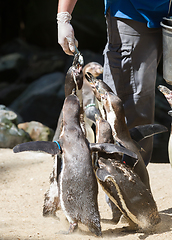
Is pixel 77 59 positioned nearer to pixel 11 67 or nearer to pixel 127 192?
pixel 127 192

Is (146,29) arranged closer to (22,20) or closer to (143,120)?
A: (143,120)

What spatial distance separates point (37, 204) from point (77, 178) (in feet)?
2.69

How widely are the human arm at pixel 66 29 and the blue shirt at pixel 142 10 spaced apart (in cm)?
37

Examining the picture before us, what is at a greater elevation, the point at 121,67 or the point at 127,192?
the point at 121,67

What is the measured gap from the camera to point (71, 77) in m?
2.29

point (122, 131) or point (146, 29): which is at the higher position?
point (146, 29)

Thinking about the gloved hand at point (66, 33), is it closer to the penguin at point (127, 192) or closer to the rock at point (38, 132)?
the penguin at point (127, 192)

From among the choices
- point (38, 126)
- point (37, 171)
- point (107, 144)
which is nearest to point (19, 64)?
point (38, 126)

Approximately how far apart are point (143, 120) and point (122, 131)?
0.52m

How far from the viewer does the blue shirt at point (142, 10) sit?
2.34 meters

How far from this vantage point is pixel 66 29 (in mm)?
2229

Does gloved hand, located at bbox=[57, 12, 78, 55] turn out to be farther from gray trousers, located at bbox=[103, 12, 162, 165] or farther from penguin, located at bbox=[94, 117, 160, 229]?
penguin, located at bbox=[94, 117, 160, 229]

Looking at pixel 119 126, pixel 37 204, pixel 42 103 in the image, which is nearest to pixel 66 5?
pixel 119 126

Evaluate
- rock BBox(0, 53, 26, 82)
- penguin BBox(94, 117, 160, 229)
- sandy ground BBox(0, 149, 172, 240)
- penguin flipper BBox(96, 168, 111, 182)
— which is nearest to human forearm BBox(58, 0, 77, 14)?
penguin BBox(94, 117, 160, 229)
